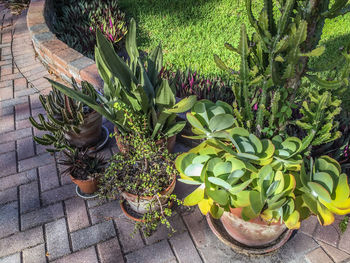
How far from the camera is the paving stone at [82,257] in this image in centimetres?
206

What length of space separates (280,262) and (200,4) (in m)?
4.41

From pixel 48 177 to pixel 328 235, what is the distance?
2.32 metres

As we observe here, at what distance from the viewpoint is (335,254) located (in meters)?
2.04

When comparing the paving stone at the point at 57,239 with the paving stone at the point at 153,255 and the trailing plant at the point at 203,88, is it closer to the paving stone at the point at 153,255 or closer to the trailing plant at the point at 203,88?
the paving stone at the point at 153,255

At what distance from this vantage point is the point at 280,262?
6.62ft

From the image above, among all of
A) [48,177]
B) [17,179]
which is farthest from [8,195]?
[48,177]

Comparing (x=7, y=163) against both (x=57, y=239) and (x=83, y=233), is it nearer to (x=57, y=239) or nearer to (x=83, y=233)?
(x=57, y=239)

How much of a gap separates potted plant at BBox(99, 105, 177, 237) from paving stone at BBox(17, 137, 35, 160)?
1124 mm

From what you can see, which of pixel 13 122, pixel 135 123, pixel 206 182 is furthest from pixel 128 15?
pixel 206 182

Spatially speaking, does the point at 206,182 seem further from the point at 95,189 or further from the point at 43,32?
the point at 43,32

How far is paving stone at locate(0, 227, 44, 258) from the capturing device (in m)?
2.14

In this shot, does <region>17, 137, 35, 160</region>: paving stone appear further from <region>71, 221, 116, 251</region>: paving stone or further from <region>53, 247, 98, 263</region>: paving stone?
<region>53, 247, 98, 263</region>: paving stone

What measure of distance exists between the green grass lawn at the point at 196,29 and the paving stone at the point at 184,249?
2121 mm

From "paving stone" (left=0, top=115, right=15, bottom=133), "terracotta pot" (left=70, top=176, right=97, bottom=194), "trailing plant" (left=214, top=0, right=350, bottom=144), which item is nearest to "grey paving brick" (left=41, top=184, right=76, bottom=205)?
"terracotta pot" (left=70, top=176, right=97, bottom=194)
